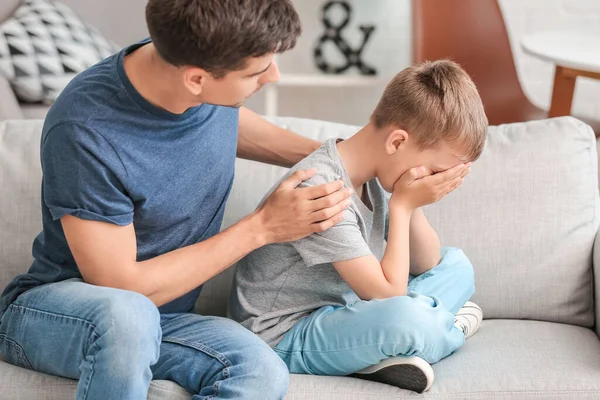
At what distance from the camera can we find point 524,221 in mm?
1775

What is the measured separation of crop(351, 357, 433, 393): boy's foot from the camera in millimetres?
1419

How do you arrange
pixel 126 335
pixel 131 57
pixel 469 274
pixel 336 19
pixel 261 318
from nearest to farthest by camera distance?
pixel 126 335 → pixel 131 57 → pixel 261 318 → pixel 469 274 → pixel 336 19

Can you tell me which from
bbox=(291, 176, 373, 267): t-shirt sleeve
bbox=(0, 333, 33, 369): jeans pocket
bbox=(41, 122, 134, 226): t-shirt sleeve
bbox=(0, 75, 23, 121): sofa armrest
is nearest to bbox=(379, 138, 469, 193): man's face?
bbox=(291, 176, 373, 267): t-shirt sleeve

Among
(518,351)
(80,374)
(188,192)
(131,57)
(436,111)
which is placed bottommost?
(518,351)

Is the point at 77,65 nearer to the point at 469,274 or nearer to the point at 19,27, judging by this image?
the point at 19,27

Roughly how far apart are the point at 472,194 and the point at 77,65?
5.10 feet

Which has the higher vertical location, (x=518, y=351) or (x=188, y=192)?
(x=188, y=192)

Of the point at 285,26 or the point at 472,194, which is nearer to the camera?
the point at 285,26

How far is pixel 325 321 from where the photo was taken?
1507 mm

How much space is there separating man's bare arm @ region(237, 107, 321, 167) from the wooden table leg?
1217 millimetres

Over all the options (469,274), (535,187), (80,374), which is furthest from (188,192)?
(535,187)

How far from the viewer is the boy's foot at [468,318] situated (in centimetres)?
164

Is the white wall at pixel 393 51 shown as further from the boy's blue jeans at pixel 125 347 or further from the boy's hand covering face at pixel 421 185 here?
the boy's blue jeans at pixel 125 347

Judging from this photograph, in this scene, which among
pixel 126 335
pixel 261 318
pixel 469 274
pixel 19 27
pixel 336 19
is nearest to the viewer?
pixel 126 335
